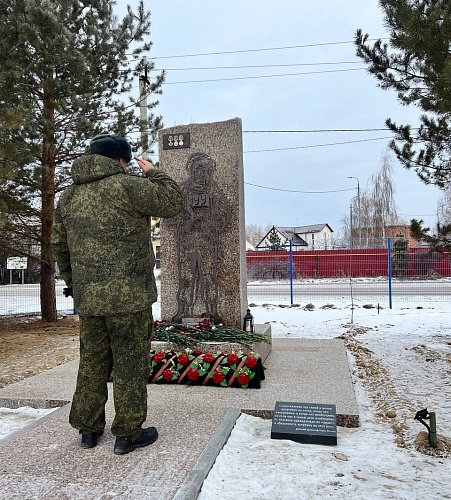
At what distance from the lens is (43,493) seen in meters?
2.21

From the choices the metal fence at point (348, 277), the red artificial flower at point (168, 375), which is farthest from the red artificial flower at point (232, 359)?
the metal fence at point (348, 277)

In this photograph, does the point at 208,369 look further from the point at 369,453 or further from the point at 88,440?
the point at 369,453

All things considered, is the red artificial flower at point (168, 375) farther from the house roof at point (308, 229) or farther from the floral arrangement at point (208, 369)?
the house roof at point (308, 229)

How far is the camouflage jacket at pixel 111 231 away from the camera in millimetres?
2594

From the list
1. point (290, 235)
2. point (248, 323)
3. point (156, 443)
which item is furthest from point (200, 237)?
point (290, 235)

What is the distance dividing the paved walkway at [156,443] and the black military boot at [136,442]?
4 centimetres

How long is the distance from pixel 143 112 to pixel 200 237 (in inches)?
221

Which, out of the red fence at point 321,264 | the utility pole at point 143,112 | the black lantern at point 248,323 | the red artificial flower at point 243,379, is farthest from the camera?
the red fence at point 321,264

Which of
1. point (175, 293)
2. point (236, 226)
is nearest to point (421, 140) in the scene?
point (236, 226)

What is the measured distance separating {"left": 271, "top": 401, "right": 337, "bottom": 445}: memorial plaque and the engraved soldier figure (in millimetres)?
1981

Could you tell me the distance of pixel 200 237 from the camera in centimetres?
517

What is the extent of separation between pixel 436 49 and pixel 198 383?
3862 mm

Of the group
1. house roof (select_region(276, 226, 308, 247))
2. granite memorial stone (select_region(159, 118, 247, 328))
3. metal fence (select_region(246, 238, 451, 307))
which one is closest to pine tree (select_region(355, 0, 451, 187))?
granite memorial stone (select_region(159, 118, 247, 328))

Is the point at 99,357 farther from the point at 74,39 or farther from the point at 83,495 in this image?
the point at 74,39
